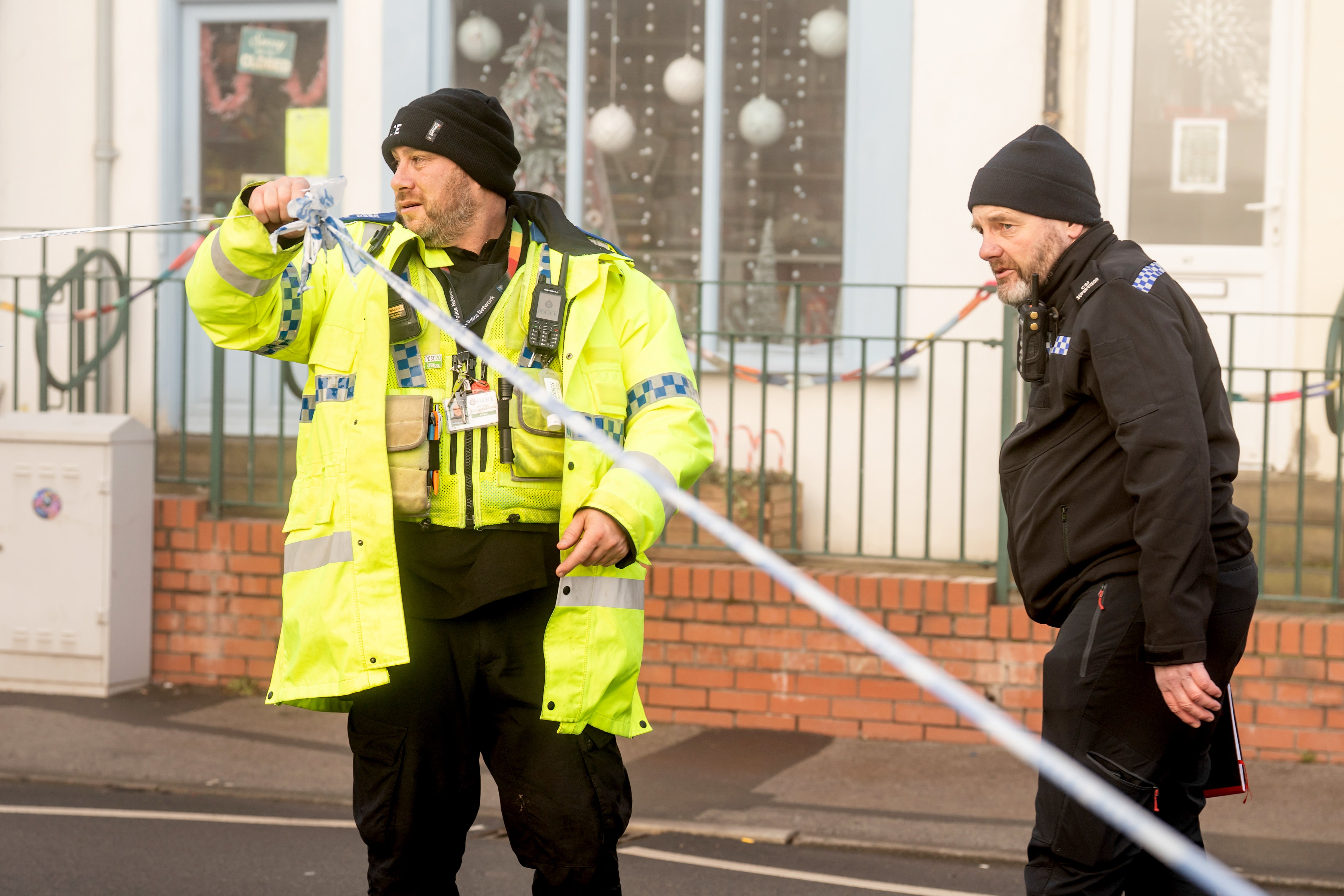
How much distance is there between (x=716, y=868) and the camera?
472 cm

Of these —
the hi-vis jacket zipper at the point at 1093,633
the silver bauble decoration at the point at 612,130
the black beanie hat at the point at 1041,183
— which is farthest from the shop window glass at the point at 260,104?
the hi-vis jacket zipper at the point at 1093,633

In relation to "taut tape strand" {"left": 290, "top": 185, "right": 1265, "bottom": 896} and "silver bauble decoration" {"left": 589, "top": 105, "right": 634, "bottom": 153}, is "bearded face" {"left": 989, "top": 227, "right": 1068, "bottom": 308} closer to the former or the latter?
"taut tape strand" {"left": 290, "top": 185, "right": 1265, "bottom": 896}

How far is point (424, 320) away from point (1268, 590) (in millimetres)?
4334

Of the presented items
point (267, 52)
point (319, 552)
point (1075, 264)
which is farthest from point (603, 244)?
point (267, 52)

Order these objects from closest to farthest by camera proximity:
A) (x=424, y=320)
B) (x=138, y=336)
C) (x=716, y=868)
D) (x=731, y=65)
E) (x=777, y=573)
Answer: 1. (x=777, y=573)
2. (x=424, y=320)
3. (x=716, y=868)
4. (x=731, y=65)
5. (x=138, y=336)

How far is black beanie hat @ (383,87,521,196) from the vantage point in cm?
324

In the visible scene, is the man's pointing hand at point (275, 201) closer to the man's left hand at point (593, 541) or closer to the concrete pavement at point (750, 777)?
the man's left hand at point (593, 541)

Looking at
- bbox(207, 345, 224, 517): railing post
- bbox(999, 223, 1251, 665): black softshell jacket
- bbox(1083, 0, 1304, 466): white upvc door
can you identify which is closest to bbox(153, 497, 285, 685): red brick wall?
bbox(207, 345, 224, 517): railing post

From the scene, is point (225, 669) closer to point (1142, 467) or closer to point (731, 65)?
point (731, 65)

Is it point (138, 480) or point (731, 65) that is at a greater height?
point (731, 65)

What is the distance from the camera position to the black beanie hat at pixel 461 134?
3.24 meters

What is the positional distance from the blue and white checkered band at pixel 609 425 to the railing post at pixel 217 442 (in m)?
4.27

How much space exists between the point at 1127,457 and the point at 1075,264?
1.44 feet

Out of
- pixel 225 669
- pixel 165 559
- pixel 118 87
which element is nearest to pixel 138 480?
pixel 165 559
